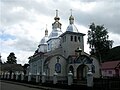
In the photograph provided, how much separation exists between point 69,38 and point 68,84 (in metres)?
23.3

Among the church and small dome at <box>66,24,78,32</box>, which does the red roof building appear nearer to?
the church

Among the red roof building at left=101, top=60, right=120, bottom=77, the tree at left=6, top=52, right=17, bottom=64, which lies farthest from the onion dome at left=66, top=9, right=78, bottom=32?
the tree at left=6, top=52, right=17, bottom=64

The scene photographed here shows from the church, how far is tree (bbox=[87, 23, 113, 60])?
594 centimetres

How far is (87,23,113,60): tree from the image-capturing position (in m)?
53.1

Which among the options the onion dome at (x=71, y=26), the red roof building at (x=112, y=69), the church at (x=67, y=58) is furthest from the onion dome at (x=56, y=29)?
the red roof building at (x=112, y=69)

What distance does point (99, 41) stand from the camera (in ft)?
174

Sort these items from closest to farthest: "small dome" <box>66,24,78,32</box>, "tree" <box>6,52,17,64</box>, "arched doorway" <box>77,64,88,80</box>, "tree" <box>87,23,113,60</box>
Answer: "arched doorway" <box>77,64,88,80</box> → "small dome" <box>66,24,78,32</box> → "tree" <box>87,23,113,60</box> → "tree" <box>6,52,17,64</box>

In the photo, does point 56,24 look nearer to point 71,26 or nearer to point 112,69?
point 71,26

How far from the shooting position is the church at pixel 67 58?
41500 mm

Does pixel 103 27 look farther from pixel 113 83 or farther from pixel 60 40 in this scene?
pixel 113 83

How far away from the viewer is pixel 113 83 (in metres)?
18.8

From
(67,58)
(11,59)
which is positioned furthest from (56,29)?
(11,59)

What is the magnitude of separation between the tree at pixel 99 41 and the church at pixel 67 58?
19.5 ft

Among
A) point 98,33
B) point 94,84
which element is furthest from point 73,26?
point 94,84
